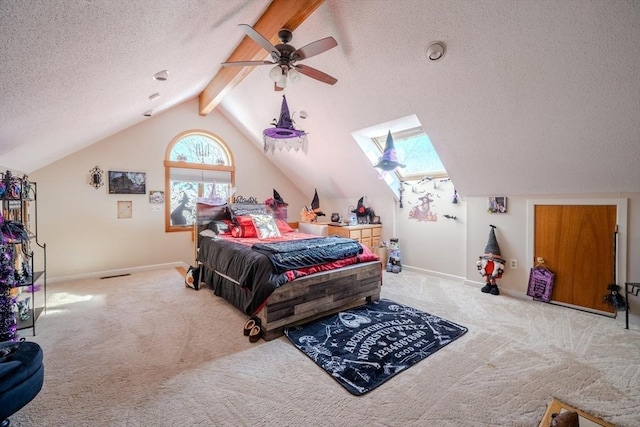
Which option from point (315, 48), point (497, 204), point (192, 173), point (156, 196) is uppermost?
point (315, 48)

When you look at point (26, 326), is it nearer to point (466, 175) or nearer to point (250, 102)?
point (250, 102)

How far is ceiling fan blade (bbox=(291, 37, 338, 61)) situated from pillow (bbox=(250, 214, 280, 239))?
7.44 ft

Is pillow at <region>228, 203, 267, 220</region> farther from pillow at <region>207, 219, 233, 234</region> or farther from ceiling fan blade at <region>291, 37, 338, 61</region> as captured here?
ceiling fan blade at <region>291, 37, 338, 61</region>

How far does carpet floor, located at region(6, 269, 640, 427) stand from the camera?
61.2 inches

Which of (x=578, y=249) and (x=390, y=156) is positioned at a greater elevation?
(x=390, y=156)

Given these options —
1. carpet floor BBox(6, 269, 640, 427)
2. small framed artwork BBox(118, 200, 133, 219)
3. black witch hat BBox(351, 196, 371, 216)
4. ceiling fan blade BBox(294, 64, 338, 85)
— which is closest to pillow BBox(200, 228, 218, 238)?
carpet floor BBox(6, 269, 640, 427)

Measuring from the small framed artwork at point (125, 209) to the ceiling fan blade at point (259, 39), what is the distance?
12.3 feet

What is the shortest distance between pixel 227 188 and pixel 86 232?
2271 millimetres

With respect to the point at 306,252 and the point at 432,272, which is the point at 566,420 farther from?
the point at 432,272

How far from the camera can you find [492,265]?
3553mm

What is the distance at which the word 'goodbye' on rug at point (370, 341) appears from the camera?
6.32 feet

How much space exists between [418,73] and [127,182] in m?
Result: 4.54

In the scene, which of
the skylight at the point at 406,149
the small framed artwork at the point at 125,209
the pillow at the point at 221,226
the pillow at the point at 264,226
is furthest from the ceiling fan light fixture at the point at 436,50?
the small framed artwork at the point at 125,209

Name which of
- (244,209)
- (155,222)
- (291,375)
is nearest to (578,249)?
(291,375)
